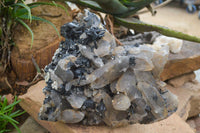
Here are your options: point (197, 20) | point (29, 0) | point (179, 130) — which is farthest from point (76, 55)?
point (197, 20)

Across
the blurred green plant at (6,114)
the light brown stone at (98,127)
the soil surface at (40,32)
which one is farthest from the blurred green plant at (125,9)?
the blurred green plant at (6,114)

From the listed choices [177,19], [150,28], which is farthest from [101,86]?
[177,19]

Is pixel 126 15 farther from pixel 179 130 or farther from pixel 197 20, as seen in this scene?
pixel 197 20

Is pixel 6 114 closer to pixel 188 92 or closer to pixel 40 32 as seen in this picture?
pixel 40 32

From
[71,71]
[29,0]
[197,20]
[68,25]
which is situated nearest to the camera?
[71,71]

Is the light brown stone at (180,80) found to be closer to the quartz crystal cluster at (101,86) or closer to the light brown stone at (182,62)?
the light brown stone at (182,62)

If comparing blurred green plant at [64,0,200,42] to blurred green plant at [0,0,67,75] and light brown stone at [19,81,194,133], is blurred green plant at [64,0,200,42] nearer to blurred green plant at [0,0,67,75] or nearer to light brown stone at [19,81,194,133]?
blurred green plant at [0,0,67,75]
